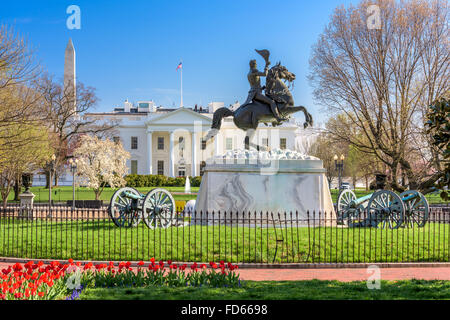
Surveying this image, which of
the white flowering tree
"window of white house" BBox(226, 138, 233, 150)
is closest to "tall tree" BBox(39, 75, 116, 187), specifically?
the white flowering tree

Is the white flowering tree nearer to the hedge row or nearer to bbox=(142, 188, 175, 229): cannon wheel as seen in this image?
Answer: the hedge row

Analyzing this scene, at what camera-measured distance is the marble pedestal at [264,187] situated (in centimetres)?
1434

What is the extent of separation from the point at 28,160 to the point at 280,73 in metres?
19.3

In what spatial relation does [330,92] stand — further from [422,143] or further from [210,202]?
[210,202]

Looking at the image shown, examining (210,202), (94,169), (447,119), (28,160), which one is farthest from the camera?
(94,169)

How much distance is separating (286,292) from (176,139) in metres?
68.1

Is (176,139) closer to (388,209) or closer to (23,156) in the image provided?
(23,156)

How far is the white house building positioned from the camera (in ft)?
238

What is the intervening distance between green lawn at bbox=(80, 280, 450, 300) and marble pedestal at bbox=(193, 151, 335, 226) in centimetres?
622

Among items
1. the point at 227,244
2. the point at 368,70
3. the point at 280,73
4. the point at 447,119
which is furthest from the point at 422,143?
the point at 447,119

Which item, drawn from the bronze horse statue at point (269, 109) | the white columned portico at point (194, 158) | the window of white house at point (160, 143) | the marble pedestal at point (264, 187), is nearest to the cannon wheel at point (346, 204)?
the marble pedestal at point (264, 187)

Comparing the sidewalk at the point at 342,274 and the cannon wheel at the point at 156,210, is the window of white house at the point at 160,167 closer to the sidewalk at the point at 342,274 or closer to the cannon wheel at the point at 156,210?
the cannon wheel at the point at 156,210

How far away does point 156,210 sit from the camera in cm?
1362
